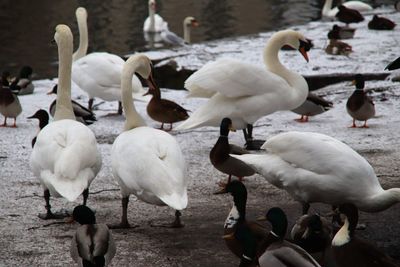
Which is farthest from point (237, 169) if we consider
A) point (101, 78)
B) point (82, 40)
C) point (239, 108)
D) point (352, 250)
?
point (82, 40)

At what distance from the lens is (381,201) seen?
5727 millimetres

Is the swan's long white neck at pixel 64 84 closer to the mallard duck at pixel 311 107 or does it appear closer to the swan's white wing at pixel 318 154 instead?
the swan's white wing at pixel 318 154

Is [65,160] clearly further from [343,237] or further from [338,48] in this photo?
[338,48]

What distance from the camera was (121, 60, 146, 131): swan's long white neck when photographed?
6910 mm

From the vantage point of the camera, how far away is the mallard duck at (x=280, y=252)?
173 inches

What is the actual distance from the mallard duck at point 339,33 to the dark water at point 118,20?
213 inches

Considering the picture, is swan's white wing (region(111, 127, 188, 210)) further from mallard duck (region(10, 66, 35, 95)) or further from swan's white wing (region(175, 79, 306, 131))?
mallard duck (region(10, 66, 35, 95))

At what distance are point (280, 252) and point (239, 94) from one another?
13.8 ft

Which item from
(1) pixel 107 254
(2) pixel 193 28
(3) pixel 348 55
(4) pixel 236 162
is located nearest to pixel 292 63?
(3) pixel 348 55

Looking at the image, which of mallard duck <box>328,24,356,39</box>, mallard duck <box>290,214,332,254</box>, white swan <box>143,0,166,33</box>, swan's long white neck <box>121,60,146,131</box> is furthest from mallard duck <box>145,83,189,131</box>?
white swan <box>143,0,166,33</box>

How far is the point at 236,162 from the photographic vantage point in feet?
23.1

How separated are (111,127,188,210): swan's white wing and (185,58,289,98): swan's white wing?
2.22 m

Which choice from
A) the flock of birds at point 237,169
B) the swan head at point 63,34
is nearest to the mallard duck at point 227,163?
the flock of birds at point 237,169

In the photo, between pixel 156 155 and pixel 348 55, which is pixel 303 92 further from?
pixel 348 55
